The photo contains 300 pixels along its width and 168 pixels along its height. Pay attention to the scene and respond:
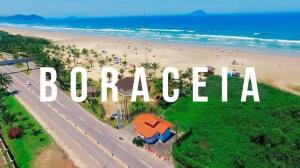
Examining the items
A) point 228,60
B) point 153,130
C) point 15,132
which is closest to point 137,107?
point 153,130

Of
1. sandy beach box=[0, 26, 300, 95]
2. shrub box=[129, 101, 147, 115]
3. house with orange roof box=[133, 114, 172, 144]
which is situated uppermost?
sandy beach box=[0, 26, 300, 95]

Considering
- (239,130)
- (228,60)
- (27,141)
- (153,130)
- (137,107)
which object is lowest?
(27,141)

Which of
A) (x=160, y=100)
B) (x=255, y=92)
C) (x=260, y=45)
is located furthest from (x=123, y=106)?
(x=260, y=45)

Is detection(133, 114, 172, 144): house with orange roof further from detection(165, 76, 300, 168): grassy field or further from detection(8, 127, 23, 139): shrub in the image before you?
detection(8, 127, 23, 139): shrub

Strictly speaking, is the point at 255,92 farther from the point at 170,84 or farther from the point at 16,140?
the point at 16,140

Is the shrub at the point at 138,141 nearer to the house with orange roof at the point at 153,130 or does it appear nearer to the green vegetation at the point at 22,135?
the house with orange roof at the point at 153,130

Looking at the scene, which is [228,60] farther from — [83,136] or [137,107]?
[83,136]

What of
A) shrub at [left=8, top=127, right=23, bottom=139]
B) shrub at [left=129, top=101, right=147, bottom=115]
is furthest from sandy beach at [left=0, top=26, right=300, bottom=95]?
shrub at [left=8, top=127, right=23, bottom=139]
